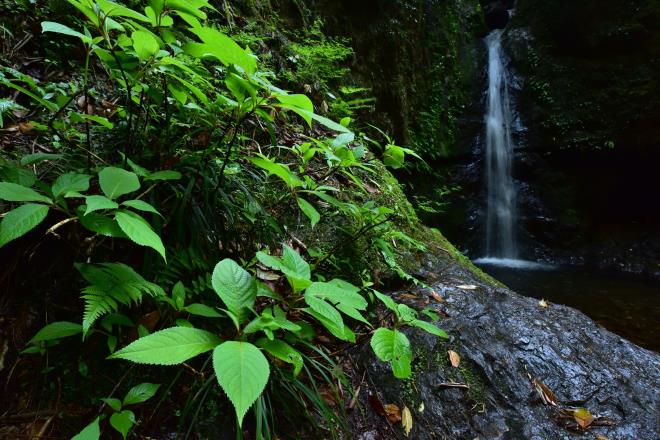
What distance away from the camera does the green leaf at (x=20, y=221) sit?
0.85 metres

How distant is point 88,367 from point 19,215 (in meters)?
0.56

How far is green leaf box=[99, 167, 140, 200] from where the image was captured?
1005 millimetres

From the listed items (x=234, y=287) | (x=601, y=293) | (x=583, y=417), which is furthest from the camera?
(x=601, y=293)

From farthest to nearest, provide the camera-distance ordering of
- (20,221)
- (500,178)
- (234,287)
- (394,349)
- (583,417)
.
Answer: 1. (500,178)
2. (583,417)
3. (394,349)
4. (234,287)
5. (20,221)

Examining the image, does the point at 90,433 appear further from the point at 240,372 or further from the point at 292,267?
the point at 292,267

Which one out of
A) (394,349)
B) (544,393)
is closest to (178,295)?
(394,349)

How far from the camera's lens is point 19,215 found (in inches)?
34.8

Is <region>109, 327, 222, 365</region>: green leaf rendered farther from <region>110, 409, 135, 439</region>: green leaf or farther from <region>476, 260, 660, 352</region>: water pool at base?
<region>476, 260, 660, 352</region>: water pool at base

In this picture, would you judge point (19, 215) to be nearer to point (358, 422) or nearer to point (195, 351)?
point (195, 351)

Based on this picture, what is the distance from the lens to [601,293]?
6.48m

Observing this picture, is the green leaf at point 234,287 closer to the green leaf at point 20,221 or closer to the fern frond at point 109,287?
the fern frond at point 109,287

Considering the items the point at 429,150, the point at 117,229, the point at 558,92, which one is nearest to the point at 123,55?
the point at 117,229

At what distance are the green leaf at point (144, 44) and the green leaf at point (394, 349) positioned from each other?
1161 mm

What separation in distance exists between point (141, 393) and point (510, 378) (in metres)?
1.69
